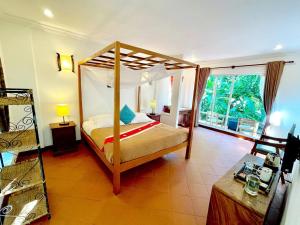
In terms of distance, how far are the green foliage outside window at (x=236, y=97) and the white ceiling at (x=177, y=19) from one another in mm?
1559

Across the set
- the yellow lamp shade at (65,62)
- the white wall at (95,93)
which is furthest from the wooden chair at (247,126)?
the yellow lamp shade at (65,62)

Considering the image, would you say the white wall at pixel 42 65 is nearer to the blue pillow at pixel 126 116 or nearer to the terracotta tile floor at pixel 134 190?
the terracotta tile floor at pixel 134 190

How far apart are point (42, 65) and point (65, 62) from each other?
430mm

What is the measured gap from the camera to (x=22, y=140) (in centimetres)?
145

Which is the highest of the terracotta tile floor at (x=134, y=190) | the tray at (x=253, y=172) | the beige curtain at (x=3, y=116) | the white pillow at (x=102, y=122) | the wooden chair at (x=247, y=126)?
the beige curtain at (x=3, y=116)

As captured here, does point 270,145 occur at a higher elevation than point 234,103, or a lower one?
lower

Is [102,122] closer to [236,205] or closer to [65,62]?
[65,62]

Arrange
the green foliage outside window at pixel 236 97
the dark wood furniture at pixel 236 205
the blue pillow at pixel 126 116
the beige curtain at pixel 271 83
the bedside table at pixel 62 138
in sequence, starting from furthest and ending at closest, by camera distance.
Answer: the green foliage outside window at pixel 236 97
the beige curtain at pixel 271 83
the blue pillow at pixel 126 116
the bedside table at pixel 62 138
the dark wood furniture at pixel 236 205

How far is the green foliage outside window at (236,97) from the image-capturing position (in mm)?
4509

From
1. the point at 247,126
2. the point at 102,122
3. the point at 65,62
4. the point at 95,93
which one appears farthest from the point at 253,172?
the point at 247,126

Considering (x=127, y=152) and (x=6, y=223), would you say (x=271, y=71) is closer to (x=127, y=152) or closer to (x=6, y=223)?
(x=127, y=152)

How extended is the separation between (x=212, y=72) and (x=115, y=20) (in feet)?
13.8

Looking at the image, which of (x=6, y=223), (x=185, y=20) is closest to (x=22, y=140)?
(x=6, y=223)

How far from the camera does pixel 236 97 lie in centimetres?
495
